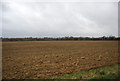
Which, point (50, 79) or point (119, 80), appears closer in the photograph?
point (119, 80)

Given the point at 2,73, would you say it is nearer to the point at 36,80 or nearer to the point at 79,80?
A: the point at 36,80

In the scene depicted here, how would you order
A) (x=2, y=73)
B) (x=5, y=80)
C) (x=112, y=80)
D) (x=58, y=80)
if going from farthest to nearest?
1. (x=2, y=73)
2. (x=5, y=80)
3. (x=58, y=80)
4. (x=112, y=80)

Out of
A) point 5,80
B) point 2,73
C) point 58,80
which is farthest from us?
point 2,73

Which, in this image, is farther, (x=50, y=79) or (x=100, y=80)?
(x=50, y=79)

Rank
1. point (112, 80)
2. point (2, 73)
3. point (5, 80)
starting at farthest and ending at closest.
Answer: point (2, 73) < point (5, 80) < point (112, 80)

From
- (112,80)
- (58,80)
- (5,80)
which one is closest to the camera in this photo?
(112,80)

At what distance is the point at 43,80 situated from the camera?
6.91 meters

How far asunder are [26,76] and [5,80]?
1.31 m

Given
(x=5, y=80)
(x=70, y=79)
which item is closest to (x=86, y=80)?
(x=70, y=79)

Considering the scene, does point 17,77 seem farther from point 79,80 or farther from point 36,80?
point 79,80

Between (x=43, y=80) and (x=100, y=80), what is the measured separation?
3285mm

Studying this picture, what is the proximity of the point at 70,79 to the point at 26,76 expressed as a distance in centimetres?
309

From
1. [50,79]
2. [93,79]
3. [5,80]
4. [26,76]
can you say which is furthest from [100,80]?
[5,80]

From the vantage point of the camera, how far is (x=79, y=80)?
Answer: 21.4ft
